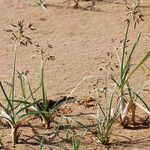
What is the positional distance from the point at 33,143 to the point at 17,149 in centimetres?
9

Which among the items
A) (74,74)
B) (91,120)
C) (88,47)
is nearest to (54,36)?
(88,47)

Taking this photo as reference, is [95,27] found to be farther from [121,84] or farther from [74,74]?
[121,84]

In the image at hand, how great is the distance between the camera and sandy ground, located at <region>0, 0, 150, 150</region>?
2.95m

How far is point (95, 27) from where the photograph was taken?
3.84 metres

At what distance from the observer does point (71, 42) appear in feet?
11.8

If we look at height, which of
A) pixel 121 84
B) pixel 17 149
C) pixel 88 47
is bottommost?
pixel 17 149

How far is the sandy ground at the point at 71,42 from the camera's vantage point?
2945 millimetres

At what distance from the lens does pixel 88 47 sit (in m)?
3.54

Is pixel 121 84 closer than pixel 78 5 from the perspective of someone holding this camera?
Yes

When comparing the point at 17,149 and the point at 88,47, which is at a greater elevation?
the point at 88,47

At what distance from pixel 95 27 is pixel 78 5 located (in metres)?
0.44

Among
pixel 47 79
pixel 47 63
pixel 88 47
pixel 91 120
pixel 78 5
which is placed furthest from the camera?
pixel 78 5

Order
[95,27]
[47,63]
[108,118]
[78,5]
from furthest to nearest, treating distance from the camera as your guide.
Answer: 1. [78,5]
2. [95,27]
3. [47,63]
4. [108,118]

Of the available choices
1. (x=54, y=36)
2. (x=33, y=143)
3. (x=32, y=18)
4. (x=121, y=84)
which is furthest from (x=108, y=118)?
(x=32, y=18)
